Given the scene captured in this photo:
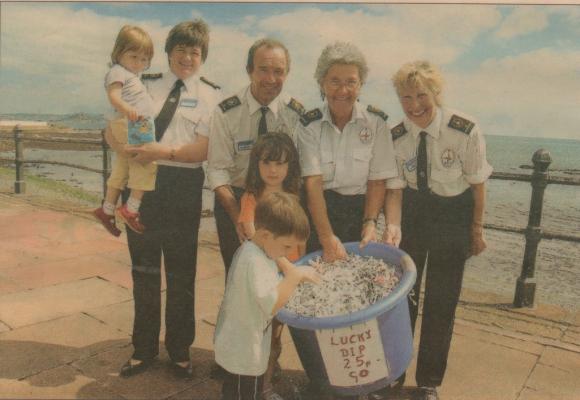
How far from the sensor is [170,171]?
238 cm

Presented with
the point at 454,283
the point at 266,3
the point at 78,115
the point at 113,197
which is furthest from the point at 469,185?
the point at 78,115

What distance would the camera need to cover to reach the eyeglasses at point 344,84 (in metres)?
2.14

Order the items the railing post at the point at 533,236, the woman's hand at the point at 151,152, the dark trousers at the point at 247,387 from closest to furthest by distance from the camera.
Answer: the dark trousers at the point at 247,387 < the woman's hand at the point at 151,152 < the railing post at the point at 533,236

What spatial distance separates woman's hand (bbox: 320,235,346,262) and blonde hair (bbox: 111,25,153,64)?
1202 mm

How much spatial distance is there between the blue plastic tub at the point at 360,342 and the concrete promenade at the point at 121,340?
43 centimetres

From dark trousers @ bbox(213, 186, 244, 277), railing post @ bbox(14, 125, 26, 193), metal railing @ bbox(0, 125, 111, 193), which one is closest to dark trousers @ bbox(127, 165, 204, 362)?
dark trousers @ bbox(213, 186, 244, 277)

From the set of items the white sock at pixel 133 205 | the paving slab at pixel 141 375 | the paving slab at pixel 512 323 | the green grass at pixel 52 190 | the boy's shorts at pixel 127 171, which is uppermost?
the boy's shorts at pixel 127 171

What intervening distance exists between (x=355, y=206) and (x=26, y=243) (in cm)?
293

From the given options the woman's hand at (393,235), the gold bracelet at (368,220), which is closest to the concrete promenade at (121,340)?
the woman's hand at (393,235)

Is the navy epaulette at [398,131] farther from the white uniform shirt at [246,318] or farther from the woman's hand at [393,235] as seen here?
the white uniform shirt at [246,318]

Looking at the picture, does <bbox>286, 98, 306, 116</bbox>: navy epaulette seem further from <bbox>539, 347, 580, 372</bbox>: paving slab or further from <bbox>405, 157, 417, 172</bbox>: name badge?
<bbox>539, 347, 580, 372</bbox>: paving slab

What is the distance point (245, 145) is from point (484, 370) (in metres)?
1.63

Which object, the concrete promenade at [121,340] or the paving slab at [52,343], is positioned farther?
the paving slab at [52,343]

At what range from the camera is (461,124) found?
2.14 metres
